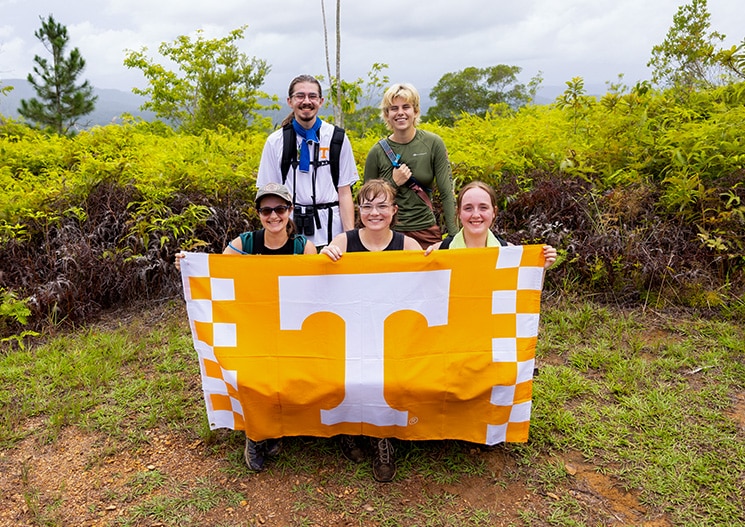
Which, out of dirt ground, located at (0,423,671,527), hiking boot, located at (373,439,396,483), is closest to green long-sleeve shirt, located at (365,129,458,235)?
hiking boot, located at (373,439,396,483)

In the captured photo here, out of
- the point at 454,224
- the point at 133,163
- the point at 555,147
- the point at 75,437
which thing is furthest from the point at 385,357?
the point at 133,163

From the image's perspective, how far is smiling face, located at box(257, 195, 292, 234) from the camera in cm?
299

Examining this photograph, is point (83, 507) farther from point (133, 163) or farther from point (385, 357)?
point (133, 163)

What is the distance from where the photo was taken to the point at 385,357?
2814mm

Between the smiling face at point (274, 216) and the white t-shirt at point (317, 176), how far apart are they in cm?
51

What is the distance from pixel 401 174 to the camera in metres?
3.66

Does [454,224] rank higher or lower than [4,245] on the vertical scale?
higher

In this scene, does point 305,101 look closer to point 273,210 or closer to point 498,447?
point 273,210

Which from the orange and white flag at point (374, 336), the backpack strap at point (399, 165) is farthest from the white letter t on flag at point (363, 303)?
the backpack strap at point (399, 165)

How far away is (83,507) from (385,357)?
1794mm

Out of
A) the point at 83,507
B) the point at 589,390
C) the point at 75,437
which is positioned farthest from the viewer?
the point at 589,390

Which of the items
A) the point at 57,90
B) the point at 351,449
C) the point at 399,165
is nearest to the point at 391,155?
the point at 399,165

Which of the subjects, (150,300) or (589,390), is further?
A: (150,300)

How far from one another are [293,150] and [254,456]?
196 cm
